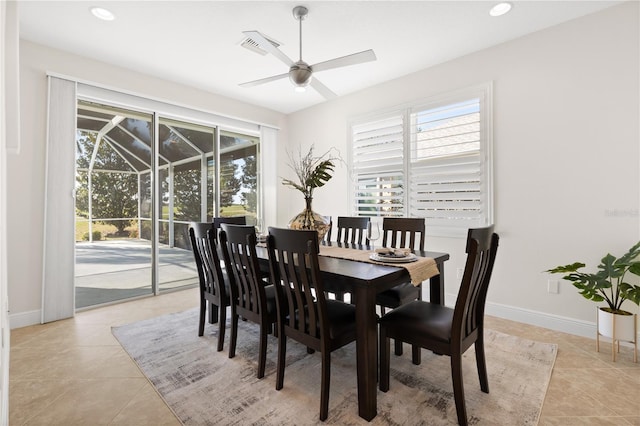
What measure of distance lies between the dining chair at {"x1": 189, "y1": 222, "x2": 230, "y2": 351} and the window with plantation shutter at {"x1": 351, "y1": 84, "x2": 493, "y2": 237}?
2.33 metres

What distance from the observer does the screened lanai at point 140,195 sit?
3.56 meters

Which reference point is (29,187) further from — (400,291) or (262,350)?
(400,291)

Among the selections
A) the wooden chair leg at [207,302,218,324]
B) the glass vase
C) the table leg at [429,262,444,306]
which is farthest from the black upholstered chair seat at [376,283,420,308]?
the wooden chair leg at [207,302,218,324]

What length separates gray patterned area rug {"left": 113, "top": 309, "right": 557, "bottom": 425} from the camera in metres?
1.71

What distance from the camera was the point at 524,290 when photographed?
10.1 ft

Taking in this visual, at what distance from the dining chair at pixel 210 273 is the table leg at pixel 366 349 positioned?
1198mm

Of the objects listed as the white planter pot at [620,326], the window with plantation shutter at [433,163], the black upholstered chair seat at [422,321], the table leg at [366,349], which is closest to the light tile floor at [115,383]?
the white planter pot at [620,326]

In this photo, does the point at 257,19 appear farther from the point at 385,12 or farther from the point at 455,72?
the point at 455,72

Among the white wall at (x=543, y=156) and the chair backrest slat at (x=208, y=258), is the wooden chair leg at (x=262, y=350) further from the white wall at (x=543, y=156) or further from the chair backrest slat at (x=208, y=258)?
the white wall at (x=543, y=156)

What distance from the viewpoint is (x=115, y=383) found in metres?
2.05

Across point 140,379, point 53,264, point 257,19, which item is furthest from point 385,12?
point 53,264

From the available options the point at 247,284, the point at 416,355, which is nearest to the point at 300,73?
the point at 247,284

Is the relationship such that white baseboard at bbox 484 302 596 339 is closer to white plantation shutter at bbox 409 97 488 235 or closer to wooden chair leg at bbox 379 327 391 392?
white plantation shutter at bbox 409 97 488 235

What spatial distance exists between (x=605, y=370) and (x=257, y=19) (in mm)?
3705
